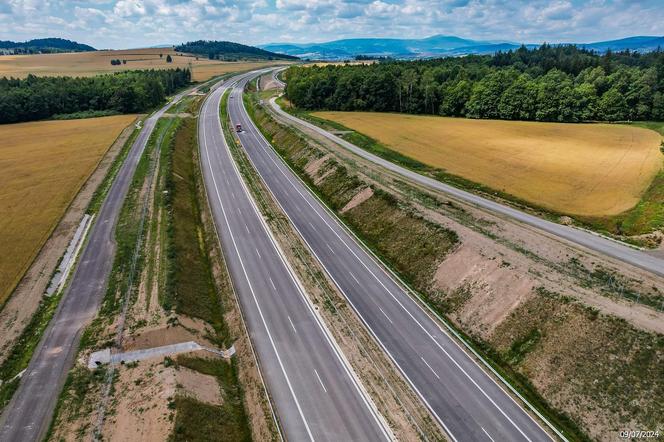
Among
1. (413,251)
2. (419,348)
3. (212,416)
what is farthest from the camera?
(413,251)

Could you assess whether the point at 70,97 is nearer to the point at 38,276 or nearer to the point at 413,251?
the point at 38,276

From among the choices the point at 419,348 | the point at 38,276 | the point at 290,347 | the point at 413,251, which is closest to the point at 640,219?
the point at 413,251

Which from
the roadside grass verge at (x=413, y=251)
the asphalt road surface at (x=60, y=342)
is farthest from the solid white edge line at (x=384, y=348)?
the asphalt road surface at (x=60, y=342)

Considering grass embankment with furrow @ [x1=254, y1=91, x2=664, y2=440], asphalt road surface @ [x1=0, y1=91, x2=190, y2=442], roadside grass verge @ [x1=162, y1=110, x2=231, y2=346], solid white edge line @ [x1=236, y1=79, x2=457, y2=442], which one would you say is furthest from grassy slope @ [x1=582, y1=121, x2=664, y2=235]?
asphalt road surface @ [x1=0, y1=91, x2=190, y2=442]

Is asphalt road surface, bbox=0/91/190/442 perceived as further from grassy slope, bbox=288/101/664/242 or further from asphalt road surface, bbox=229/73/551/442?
grassy slope, bbox=288/101/664/242

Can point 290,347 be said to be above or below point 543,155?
below
